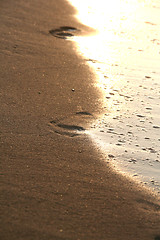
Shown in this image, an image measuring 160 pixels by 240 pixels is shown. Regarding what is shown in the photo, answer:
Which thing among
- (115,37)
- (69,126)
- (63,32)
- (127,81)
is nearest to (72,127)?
(69,126)

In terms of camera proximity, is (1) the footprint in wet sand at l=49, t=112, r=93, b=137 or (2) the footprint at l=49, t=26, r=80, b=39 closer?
(1) the footprint in wet sand at l=49, t=112, r=93, b=137

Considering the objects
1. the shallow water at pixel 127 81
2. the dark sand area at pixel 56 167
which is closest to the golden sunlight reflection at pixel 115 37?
the shallow water at pixel 127 81

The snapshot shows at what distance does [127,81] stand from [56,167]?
77.8 inches

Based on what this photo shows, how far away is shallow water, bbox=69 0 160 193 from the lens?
288 centimetres

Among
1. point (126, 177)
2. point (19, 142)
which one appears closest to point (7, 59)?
point (19, 142)

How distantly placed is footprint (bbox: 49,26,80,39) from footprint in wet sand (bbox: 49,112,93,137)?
93.0 inches

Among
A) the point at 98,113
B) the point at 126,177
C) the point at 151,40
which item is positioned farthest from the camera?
the point at 151,40

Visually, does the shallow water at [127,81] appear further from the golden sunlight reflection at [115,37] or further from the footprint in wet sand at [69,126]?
the footprint in wet sand at [69,126]

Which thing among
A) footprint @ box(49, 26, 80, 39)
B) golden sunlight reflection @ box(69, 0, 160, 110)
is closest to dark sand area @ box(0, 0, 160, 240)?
golden sunlight reflection @ box(69, 0, 160, 110)

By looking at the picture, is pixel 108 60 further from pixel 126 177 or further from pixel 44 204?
pixel 44 204

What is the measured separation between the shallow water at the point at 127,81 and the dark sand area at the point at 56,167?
14cm

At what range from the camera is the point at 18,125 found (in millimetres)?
2994

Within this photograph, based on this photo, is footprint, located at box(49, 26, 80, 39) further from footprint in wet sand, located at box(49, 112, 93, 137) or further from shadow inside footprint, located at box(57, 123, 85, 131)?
shadow inside footprint, located at box(57, 123, 85, 131)

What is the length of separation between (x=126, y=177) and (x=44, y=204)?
26.5 inches
